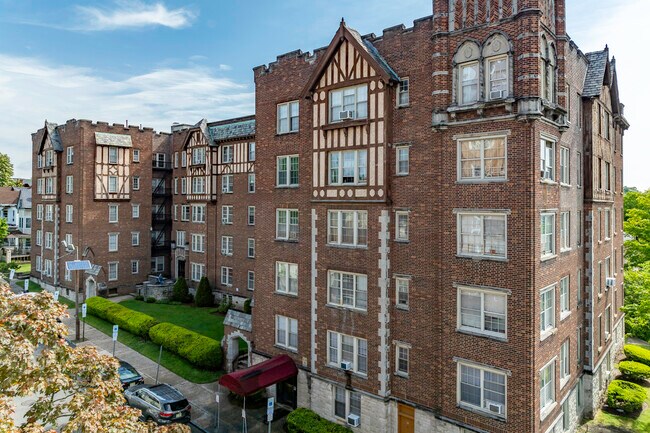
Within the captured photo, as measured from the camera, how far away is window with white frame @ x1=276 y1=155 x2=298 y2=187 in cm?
2252

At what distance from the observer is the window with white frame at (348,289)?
1953cm

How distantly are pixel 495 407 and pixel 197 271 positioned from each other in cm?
3452

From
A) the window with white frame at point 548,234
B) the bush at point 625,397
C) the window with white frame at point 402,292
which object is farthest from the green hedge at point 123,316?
the bush at point 625,397

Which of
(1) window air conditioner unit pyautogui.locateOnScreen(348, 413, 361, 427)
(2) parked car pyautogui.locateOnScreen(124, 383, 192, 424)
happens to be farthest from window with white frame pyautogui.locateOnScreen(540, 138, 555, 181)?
(2) parked car pyautogui.locateOnScreen(124, 383, 192, 424)

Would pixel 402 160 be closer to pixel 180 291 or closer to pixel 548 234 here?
pixel 548 234

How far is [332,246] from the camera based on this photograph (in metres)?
20.4

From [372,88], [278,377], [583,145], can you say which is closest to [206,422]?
[278,377]

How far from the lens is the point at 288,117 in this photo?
22.8 m

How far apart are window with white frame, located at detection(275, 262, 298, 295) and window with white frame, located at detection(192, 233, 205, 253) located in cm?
2223

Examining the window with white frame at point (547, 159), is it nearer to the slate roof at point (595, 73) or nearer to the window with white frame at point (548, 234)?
the window with white frame at point (548, 234)

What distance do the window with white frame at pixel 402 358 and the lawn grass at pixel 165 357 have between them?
12208mm

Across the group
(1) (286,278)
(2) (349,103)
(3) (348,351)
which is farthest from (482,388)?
(2) (349,103)

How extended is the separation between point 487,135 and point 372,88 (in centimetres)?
563

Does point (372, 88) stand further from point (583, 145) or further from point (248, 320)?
point (248, 320)
